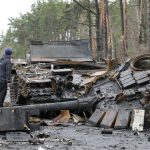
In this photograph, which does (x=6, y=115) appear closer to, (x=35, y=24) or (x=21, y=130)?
(x=21, y=130)

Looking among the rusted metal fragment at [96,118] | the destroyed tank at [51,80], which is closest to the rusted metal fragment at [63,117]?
the destroyed tank at [51,80]

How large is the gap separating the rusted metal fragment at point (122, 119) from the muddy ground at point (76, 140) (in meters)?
0.40

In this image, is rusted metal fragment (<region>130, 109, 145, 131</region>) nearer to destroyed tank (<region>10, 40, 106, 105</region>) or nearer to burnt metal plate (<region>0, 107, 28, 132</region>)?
burnt metal plate (<region>0, 107, 28, 132</region>)

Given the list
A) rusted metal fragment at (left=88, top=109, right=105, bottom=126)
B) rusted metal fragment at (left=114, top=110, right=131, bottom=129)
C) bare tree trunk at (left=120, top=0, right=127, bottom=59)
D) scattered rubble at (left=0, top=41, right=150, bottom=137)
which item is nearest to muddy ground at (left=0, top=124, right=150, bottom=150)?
rusted metal fragment at (left=114, top=110, right=131, bottom=129)

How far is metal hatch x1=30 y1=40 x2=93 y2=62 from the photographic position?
60.2ft

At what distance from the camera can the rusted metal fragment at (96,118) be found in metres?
12.2

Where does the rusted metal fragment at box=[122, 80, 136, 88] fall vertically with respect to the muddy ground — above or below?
above

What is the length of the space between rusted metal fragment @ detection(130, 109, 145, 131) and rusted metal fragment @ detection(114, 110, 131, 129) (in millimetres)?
144

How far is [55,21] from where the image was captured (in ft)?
194

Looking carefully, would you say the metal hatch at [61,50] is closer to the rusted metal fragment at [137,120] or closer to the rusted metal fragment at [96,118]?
the rusted metal fragment at [96,118]

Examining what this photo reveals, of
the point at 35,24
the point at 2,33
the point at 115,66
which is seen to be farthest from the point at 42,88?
the point at 2,33

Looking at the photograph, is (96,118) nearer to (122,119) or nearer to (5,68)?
(122,119)

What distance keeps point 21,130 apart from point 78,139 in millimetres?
1316

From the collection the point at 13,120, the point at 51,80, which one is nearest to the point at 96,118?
the point at 51,80
